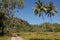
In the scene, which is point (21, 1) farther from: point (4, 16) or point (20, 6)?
point (4, 16)

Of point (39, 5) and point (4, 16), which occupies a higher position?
point (39, 5)

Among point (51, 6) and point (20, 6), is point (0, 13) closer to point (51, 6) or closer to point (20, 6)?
point (20, 6)

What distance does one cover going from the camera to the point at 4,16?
7112 centimetres

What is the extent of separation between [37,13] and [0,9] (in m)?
18.6

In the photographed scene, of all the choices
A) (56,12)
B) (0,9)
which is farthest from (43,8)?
(0,9)

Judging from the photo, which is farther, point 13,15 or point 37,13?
point 37,13

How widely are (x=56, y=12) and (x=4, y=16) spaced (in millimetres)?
25707

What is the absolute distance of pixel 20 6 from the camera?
72.2 m

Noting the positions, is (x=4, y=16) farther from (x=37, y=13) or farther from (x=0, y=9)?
(x=37, y=13)

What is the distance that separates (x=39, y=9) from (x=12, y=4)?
1410 cm

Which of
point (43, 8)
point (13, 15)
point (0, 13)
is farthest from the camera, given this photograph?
point (43, 8)

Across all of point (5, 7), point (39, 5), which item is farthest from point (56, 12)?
point (5, 7)

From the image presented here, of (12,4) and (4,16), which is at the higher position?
(12,4)

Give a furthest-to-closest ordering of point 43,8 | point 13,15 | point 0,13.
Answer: point 43,8
point 13,15
point 0,13
